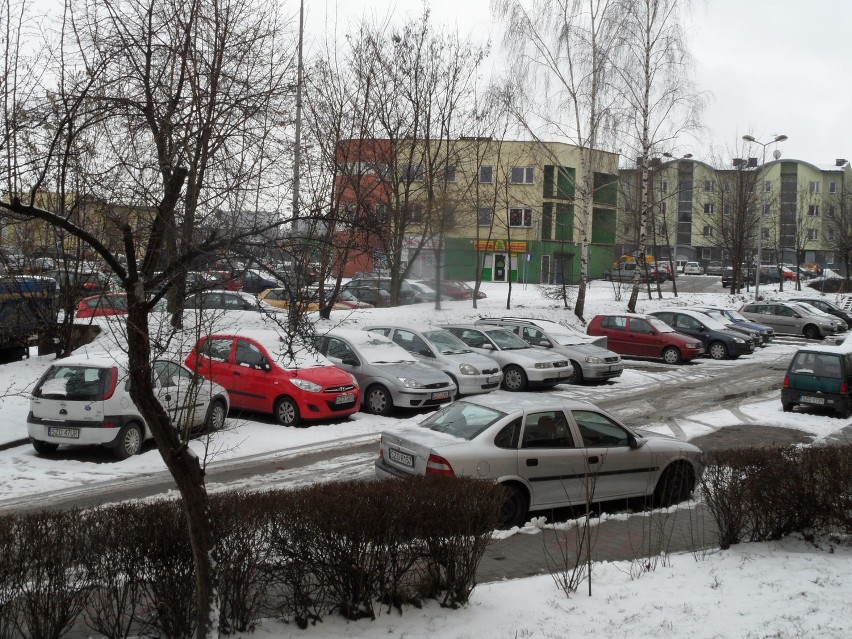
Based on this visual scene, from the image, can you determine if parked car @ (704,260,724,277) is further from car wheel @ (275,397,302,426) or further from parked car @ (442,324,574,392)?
car wheel @ (275,397,302,426)

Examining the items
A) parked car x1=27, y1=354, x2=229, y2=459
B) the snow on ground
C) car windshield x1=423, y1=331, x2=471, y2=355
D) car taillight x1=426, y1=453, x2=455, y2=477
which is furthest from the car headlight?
the snow on ground

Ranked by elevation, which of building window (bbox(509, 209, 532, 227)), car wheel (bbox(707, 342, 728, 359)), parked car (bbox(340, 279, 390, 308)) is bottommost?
car wheel (bbox(707, 342, 728, 359))

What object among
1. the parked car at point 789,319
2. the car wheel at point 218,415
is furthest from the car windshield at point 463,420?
the parked car at point 789,319

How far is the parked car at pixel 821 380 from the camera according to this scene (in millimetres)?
16672

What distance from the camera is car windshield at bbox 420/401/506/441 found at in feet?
29.6

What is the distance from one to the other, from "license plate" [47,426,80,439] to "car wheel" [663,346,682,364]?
19.5 m

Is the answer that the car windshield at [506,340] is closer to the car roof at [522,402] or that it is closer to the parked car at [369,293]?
the parked car at [369,293]

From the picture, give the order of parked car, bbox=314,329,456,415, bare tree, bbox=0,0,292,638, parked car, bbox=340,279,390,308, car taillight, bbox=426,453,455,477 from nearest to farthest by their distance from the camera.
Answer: bare tree, bbox=0,0,292,638
car taillight, bbox=426,453,455,477
parked car, bbox=314,329,456,415
parked car, bbox=340,279,390,308

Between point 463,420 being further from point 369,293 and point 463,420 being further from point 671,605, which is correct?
point 369,293

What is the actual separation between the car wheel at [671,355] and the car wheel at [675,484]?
660 inches

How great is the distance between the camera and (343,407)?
1483 cm

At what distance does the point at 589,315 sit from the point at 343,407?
849 inches

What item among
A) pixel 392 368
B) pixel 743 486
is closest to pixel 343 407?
pixel 392 368

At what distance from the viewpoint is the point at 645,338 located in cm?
2661
